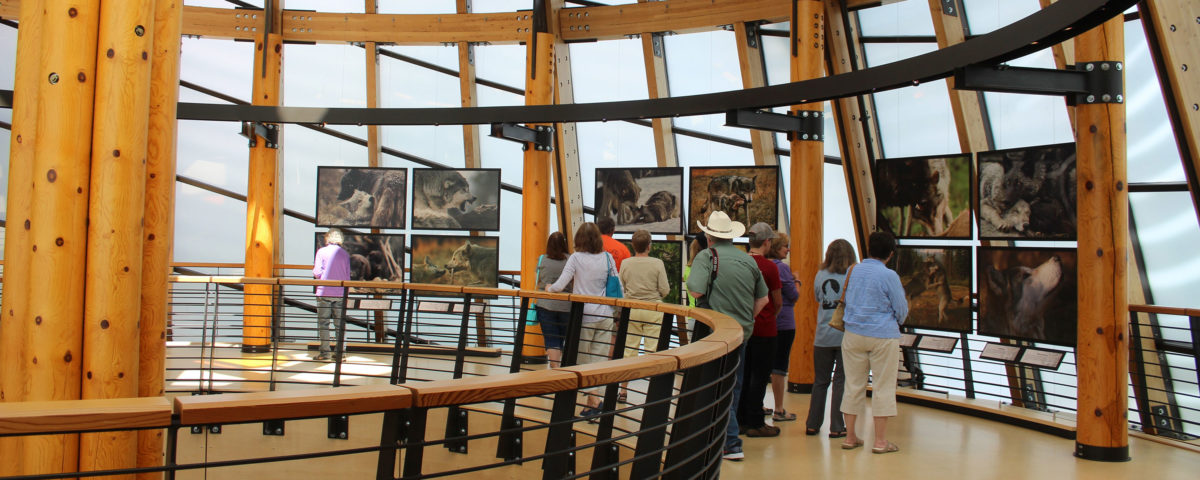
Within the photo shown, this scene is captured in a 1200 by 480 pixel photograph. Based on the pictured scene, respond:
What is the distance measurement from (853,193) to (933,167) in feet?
5.39

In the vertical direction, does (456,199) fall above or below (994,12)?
below

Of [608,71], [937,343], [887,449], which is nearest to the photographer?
[887,449]

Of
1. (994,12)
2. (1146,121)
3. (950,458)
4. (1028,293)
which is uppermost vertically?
(994,12)

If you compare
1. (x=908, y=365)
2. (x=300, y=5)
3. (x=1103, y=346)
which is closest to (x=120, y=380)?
(x=1103, y=346)

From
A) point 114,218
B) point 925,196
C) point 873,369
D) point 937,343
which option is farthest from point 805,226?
point 114,218

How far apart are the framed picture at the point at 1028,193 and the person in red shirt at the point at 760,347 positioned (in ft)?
7.89

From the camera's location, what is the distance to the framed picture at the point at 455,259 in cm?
1091

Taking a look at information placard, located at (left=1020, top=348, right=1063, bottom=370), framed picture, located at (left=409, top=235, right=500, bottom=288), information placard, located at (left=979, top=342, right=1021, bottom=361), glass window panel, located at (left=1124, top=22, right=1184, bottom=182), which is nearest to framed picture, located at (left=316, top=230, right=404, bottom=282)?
framed picture, located at (left=409, top=235, right=500, bottom=288)

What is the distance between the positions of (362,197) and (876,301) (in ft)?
23.7

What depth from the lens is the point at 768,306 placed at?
19.8ft

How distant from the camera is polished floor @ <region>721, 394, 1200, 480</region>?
5422 mm

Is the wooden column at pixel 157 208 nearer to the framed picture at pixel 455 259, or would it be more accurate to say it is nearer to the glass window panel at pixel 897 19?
the framed picture at pixel 455 259

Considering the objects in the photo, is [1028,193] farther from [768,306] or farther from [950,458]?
[768,306]

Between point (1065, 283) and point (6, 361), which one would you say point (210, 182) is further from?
point (1065, 283)
